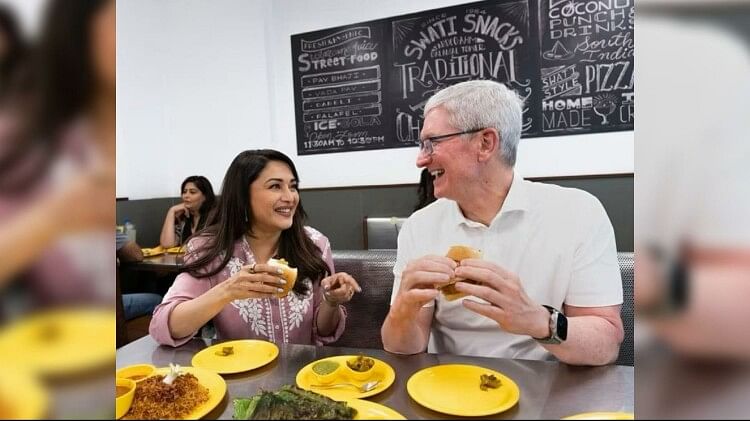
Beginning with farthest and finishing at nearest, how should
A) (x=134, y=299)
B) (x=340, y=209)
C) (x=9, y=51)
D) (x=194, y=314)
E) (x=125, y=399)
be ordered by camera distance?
(x=340, y=209), (x=134, y=299), (x=194, y=314), (x=125, y=399), (x=9, y=51)

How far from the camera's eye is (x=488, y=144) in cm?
137

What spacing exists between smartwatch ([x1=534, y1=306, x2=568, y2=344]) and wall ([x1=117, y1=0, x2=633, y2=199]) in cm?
248

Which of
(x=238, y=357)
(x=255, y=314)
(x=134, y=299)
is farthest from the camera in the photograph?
(x=134, y=299)

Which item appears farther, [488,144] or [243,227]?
[243,227]

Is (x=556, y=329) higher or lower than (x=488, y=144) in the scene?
lower

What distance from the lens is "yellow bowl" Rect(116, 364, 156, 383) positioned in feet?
3.03

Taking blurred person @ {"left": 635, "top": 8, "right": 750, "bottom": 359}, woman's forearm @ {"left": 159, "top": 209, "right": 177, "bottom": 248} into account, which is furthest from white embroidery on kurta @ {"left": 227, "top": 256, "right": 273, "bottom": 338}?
woman's forearm @ {"left": 159, "top": 209, "right": 177, "bottom": 248}

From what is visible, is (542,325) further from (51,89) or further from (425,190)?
(425,190)

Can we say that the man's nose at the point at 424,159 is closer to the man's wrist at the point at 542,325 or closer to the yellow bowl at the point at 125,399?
the man's wrist at the point at 542,325

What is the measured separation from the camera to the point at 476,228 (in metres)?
1.45

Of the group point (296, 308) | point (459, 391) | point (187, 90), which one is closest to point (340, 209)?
point (187, 90)

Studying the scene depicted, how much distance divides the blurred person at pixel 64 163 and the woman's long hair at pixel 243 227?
50.0 inches

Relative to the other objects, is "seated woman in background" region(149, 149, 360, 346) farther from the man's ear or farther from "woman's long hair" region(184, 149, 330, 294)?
the man's ear

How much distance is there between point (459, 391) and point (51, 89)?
0.81 m
